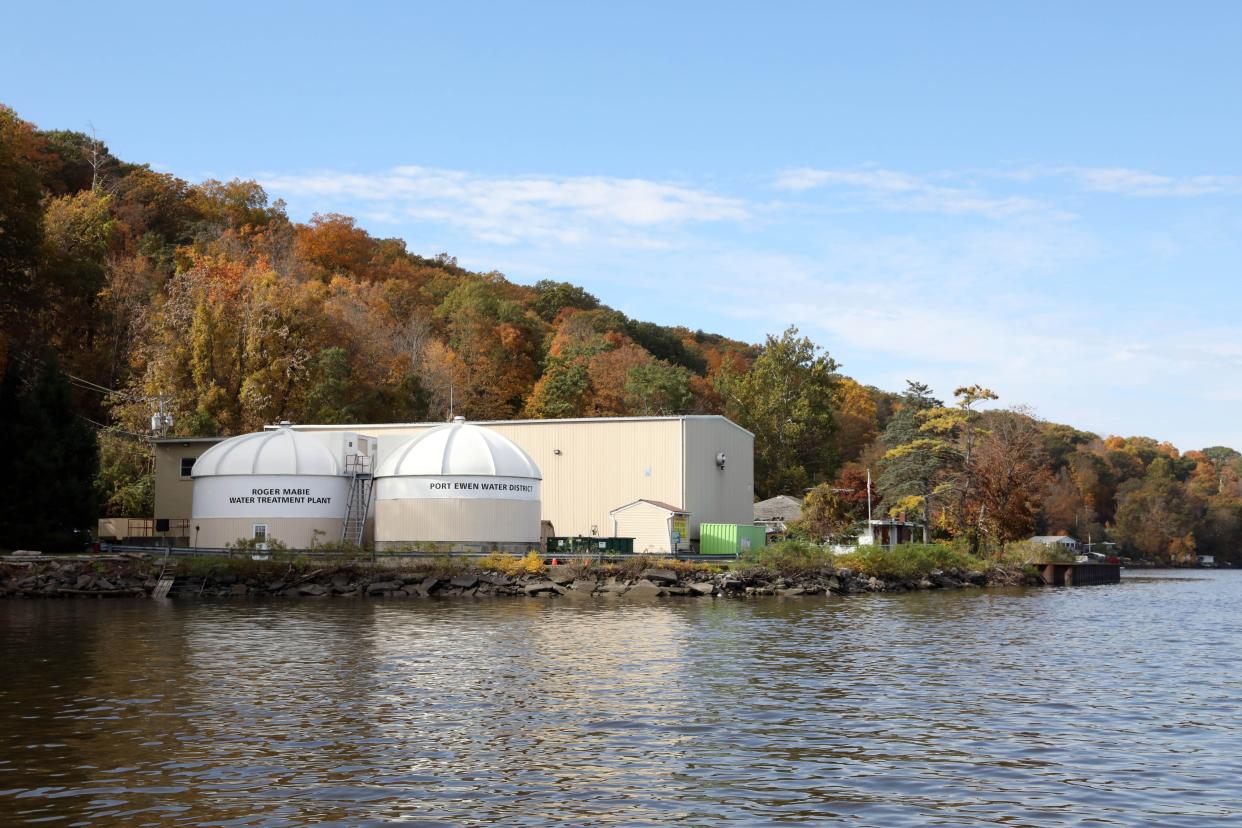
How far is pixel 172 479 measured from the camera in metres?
60.4

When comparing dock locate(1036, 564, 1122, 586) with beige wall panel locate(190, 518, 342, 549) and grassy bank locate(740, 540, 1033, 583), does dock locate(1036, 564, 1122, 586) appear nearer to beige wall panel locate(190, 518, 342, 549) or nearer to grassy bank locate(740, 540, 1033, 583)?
grassy bank locate(740, 540, 1033, 583)

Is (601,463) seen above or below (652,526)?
above

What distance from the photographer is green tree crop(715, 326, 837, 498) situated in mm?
94625

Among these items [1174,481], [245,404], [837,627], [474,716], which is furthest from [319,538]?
[1174,481]

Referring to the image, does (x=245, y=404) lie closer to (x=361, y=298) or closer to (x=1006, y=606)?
(x=361, y=298)

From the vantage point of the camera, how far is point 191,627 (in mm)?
→ 32281

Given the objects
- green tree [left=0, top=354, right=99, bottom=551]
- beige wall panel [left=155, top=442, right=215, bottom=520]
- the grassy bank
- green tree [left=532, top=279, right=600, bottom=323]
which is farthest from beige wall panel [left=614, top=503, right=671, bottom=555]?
green tree [left=532, top=279, right=600, bottom=323]

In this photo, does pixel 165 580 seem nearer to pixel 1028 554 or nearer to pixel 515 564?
pixel 515 564

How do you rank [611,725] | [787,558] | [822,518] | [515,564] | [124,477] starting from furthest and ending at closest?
1. [124,477]
2. [822,518]
3. [787,558]
4. [515,564]
5. [611,725]

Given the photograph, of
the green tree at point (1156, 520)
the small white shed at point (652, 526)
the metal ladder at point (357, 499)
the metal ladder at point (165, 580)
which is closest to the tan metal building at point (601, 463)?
the small white shed at point (652, 526)

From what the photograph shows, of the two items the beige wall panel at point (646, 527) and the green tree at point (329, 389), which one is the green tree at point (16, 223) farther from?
the beige wall panel at point (646, 527)

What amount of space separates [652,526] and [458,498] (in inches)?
377

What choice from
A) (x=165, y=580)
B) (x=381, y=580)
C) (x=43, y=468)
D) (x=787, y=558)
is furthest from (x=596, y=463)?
(x=43, y=468)

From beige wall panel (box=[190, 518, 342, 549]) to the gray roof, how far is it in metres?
32.2
